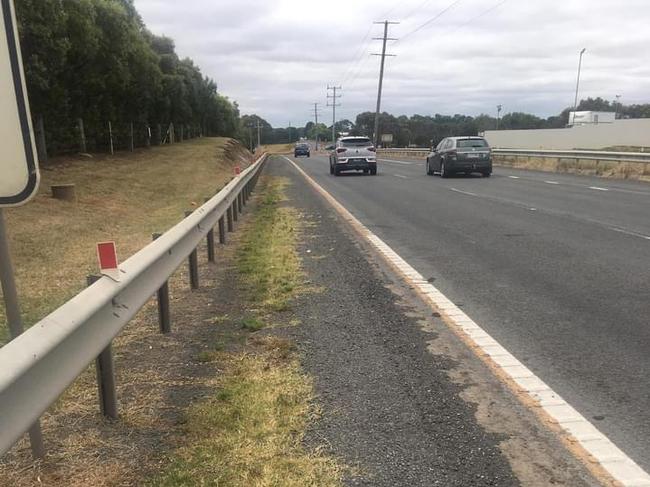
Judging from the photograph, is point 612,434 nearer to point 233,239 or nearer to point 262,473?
point 262,473

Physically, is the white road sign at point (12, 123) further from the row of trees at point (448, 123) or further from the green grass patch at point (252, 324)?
the row of trees at point (448, 123)

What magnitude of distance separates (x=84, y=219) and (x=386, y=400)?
10495 millimetres

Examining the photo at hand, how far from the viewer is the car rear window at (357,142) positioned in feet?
89.1

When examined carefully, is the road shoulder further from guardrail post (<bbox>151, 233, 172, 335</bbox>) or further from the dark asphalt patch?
guardrail post (<bbox>151, 233, 172, 335</bbox>)

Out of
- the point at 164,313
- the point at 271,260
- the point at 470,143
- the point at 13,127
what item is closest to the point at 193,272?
the point at 164,313

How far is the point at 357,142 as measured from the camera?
2728 centimetres

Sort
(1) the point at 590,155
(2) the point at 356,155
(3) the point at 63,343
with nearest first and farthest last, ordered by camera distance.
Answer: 1. (3) the point at 63,343
2. (2) the point at 356,155
3. (1) the point at 590,155

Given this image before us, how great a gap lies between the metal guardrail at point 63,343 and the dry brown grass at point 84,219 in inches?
69.2

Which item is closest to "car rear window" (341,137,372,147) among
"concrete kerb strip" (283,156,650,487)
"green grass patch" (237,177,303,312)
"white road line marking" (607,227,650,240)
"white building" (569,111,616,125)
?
"green grass patch" (237,177,303,312)

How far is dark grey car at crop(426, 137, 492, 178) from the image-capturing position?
2378cm

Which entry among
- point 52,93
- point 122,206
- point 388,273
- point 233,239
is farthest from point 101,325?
point 52,93

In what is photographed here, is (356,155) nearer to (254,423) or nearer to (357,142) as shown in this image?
(357,142)

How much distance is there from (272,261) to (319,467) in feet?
16.5

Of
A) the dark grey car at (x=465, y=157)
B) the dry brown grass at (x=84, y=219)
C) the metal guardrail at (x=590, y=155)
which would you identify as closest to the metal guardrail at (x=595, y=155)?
the metal guardrail at (x=590, y=155)
